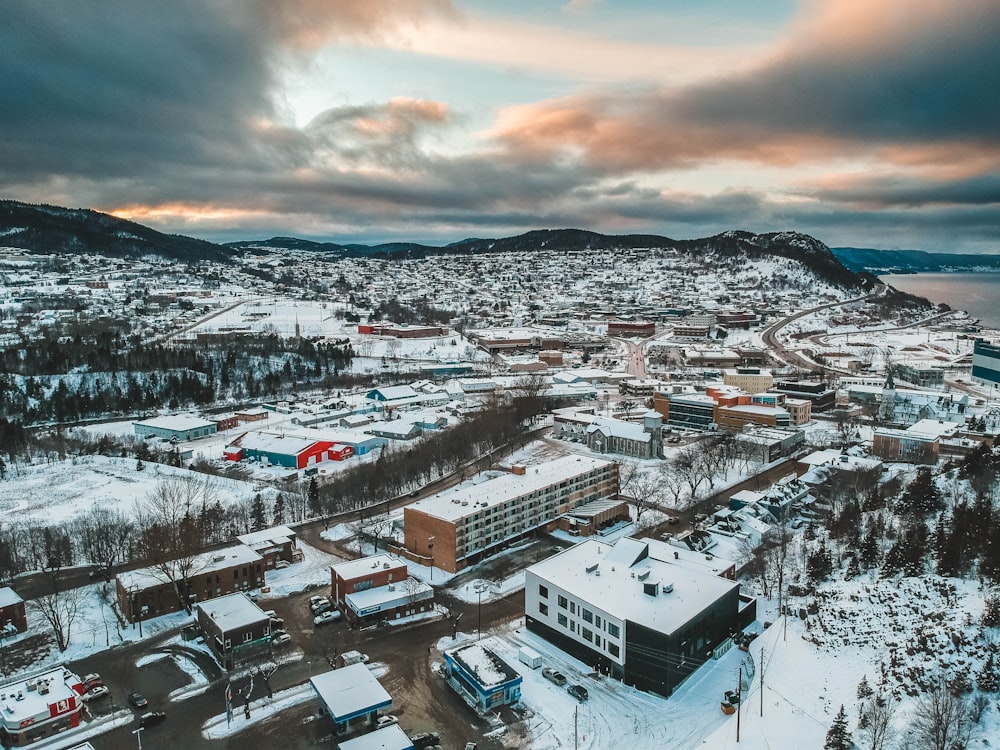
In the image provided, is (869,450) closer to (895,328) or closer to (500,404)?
(500,404)

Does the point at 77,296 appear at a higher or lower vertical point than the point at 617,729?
higher

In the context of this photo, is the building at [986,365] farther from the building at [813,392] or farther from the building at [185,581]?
the building at [185,581]

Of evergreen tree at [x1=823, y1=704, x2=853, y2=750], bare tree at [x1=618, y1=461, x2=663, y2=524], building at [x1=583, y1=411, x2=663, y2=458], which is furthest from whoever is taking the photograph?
building at [x1=583, y1=411, x2=663, y2=458]

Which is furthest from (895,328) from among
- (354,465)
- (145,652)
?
(145,652)

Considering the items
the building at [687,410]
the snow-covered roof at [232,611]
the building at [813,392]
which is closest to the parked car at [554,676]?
the snow-covered roof at [232,611]

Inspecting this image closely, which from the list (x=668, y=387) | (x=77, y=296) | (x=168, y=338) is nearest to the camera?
(x=668, y=387)

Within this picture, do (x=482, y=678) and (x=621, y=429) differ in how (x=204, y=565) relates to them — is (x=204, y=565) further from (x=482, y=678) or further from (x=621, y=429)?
(x=621, y=429)

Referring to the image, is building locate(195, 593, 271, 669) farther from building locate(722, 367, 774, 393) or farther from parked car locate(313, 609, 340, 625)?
building locate(722, 367, 774, 393)

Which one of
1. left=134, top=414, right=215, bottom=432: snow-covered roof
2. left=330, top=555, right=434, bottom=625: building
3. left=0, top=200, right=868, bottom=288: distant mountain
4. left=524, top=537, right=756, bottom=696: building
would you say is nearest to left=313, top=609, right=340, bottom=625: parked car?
left=330, top=555, right=434, bottom=625: building
